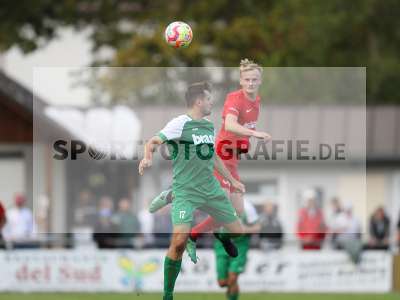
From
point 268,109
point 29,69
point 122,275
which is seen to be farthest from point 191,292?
point 29,69

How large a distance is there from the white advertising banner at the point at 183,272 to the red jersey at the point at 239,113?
24.3ft

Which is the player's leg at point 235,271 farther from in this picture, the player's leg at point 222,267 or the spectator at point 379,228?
the spectator at point 379,228

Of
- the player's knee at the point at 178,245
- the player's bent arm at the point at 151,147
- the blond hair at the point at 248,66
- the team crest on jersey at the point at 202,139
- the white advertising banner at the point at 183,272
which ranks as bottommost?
the white advertising banner at the point at 183,272

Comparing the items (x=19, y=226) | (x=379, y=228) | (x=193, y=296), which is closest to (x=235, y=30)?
(x=379, y=228)

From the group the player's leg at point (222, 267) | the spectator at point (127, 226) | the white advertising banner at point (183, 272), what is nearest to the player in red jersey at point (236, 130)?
the player's leg at point (222, 267)

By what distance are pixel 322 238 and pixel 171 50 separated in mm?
11119

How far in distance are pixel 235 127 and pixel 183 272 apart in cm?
848

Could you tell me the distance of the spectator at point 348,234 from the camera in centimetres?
2131

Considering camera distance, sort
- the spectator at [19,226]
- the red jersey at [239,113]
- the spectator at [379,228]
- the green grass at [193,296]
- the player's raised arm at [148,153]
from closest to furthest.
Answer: the player's raised arm at [148,153] < the red jersey at [239,113] < the green grass at [193,296] < the spectator at [19,226] < the spectator at [379,228]

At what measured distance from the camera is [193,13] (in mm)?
34000

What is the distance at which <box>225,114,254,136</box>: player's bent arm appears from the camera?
12.9 m

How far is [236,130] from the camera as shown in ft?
43.0

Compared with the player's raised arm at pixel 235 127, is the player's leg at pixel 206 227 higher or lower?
lower

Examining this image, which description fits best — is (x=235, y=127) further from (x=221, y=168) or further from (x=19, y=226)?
(x=19, y=226)
